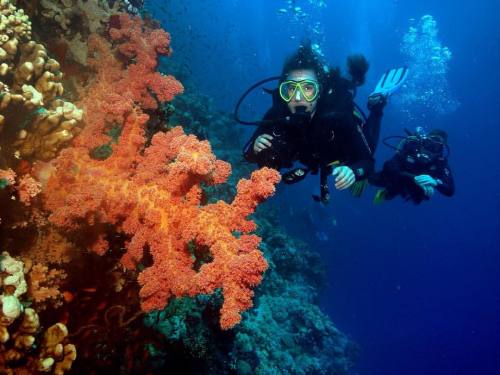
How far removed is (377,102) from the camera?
8188mm

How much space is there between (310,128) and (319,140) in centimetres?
22

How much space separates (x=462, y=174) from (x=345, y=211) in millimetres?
40911

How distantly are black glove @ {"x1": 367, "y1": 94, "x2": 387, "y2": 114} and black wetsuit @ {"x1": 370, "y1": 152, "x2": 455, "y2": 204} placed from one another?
7.42ft

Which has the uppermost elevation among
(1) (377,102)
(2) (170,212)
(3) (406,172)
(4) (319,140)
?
(3) (406,172)

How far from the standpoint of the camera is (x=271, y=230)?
13.9 metres

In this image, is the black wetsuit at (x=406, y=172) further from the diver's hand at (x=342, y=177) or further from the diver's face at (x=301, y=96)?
the diver's hand at (x=342, y=177)

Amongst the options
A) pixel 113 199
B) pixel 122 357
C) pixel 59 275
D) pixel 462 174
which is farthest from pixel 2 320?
pixel 462 174

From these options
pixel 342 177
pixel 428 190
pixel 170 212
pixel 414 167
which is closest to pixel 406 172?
pixel 414 167

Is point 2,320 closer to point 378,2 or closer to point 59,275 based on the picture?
point 59,275

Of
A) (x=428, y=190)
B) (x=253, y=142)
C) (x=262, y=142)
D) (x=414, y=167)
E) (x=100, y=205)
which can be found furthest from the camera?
(x=414, y=167)

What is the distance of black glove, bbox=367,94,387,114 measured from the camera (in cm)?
817

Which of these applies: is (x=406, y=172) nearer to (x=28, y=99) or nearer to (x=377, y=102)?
(x=377, y=102)

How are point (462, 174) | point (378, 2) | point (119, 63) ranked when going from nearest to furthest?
point (119, 63)
point (378, 2)
point (462, 174)

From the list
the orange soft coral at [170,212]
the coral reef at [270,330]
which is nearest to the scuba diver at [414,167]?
the coral reef at [270,330]
